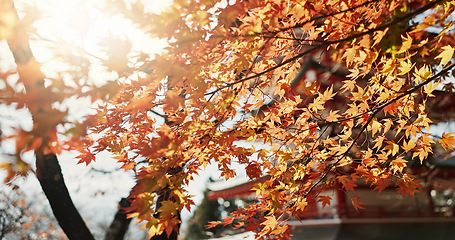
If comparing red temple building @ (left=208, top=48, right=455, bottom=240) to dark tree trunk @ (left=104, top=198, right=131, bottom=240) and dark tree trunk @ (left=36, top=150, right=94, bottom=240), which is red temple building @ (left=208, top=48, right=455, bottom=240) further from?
dark tree trunk @ (left=36, top=150, right=94, bottom=240)

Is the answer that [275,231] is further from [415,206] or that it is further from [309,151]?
[415,206]

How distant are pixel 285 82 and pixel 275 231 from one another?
1.28 m

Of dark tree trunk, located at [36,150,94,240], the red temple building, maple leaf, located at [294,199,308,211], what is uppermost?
dark tree trunk, located at [36,150,94,240]

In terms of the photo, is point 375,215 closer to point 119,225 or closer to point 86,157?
point 119,225

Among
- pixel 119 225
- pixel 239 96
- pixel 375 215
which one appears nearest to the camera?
pixel 239 96

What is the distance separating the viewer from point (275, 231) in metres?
2.45

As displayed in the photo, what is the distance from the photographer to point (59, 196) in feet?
8.66

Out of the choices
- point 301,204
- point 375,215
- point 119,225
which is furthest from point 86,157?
point 375,215

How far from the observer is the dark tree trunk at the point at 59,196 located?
258 centimetres

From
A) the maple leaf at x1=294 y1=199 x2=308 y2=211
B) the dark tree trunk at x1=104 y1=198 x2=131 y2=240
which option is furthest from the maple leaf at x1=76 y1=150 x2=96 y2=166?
the maple leaf at x1=294 y1=199 x2=308 y2=211

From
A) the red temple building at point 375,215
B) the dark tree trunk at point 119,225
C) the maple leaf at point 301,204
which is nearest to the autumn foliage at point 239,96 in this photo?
the maple leaf at point 301,204

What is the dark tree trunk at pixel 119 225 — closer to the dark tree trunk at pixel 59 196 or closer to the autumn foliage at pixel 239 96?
the dark tree trunk at pixel 59 196

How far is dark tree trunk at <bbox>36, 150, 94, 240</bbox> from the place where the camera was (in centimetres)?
258

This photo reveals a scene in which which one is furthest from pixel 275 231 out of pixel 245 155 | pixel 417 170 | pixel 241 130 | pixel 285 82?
pixel 417 170
